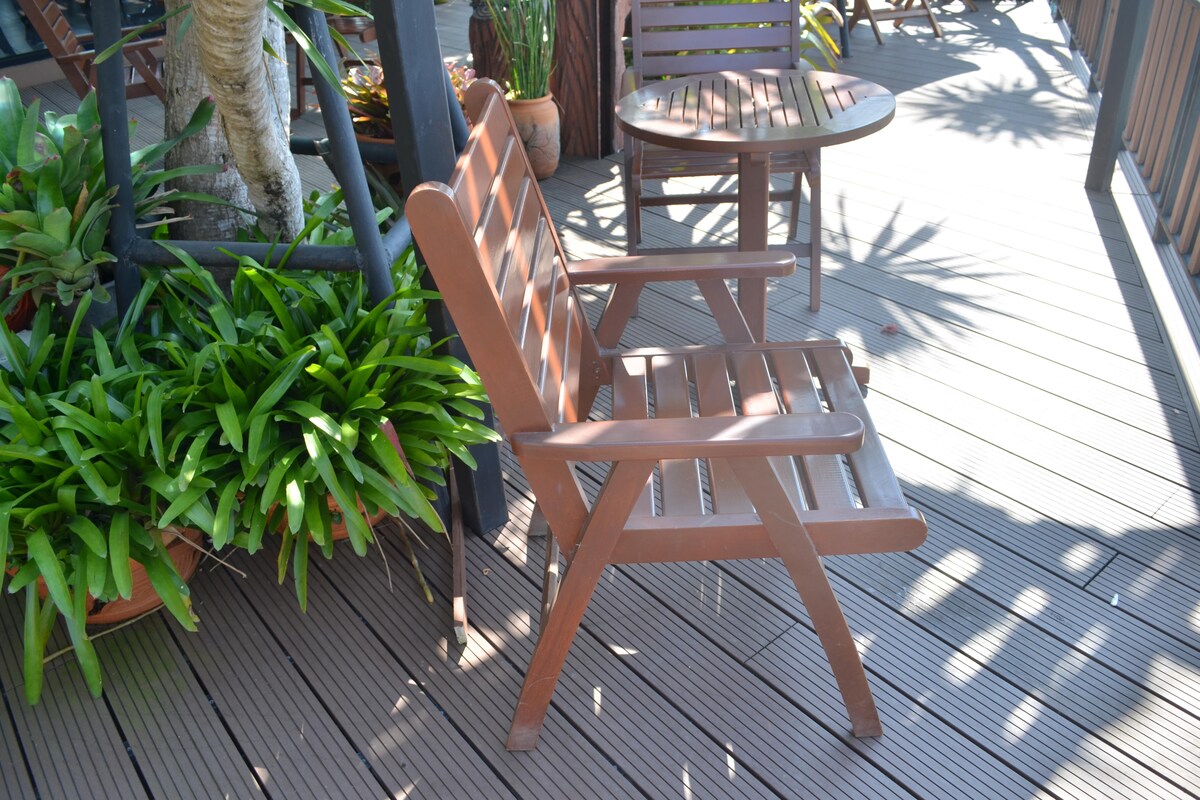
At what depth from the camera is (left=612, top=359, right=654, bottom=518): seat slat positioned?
1955 mm

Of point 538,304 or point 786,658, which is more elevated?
point 538,304

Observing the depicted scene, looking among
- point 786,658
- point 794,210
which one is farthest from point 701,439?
point 794,210

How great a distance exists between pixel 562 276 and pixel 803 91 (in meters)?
1.28

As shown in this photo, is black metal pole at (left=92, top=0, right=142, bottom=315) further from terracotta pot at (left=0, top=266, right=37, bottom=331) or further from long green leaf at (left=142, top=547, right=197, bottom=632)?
long green leaf at (left=142, top=547, right=197, bottom=632)

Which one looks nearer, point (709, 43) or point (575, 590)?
point (575, 590)

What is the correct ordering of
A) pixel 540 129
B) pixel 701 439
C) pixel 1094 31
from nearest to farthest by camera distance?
pixel 701 439 < pixel 540 129 < pixel 1094 31

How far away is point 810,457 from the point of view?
71.7 inches

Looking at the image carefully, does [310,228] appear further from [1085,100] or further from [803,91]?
[1085,100]

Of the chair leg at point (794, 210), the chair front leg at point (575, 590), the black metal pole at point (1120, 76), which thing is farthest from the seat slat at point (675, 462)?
the black metal pole at point (1120, 76)

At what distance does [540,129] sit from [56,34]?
2.67 metres

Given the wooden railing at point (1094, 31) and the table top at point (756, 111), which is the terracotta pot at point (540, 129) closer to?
the table top at point (756, 111)

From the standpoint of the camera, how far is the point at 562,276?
2059 mm

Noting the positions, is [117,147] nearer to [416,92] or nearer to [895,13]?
[416,92]

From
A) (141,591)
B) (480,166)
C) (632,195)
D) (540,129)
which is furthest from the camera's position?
(540,129)
